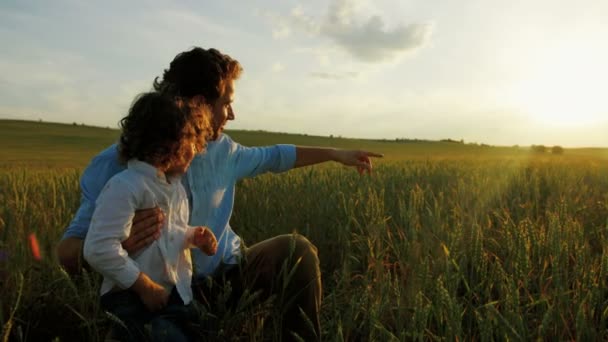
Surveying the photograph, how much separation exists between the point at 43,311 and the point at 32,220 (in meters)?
0.74

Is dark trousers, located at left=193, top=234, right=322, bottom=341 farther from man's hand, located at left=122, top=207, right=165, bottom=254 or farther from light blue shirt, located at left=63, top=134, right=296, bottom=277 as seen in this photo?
man's hand, located at left=122, top=207, right=165, bottom=254

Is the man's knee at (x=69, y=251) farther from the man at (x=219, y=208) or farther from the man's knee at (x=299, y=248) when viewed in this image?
the man's knee at (x=299, y=248)

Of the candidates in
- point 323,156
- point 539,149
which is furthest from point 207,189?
point 539,149

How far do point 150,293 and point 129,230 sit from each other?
21cm

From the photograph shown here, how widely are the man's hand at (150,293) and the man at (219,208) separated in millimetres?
329

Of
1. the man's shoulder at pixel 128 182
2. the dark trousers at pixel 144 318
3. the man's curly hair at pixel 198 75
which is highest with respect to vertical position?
the man's curly hair at pixel 198 75

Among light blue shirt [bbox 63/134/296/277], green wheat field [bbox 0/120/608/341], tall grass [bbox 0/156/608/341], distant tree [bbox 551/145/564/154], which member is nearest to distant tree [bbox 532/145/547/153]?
distant tree [bbox 551/145/564/154]

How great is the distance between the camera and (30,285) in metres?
1.92

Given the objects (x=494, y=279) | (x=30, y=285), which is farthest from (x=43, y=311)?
(x=494, y=279)

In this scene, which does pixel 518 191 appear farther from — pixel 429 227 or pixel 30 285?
pixel 30 285

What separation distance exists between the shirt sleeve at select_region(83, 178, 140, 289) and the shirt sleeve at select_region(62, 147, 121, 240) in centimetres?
29

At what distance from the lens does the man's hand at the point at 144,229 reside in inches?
60.5

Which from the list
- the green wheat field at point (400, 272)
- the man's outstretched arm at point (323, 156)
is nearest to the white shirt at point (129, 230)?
the green wheat field at point (400, 272)

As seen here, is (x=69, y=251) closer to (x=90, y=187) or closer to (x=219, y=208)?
(x=90, y=187)
